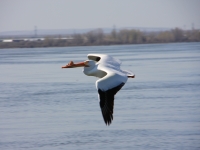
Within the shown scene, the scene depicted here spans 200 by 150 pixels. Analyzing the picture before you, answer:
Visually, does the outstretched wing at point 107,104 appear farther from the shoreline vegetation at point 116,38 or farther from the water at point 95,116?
the shoreline vegetation at point 116,38

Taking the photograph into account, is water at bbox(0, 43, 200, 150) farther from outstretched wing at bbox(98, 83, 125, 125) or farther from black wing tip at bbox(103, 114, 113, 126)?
black wing tip at bbox(103, 114, 113, 126)

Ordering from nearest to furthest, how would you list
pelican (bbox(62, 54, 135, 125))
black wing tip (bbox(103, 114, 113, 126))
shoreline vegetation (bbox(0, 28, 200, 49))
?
1. black wing tip (bbox(103, 114, 113, 126))
2. pelican (bbox(62, 54, 135, 125))
3. shoreline vegetation (bbox(0, 28, 200, 49))

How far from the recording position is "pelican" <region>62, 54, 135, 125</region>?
28.1ft

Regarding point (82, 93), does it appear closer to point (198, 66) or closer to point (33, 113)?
point (33, 113)

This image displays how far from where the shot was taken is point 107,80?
8.99 m

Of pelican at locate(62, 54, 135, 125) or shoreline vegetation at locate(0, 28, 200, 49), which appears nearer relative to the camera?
pelican at locate(62, 54, 135, 125)

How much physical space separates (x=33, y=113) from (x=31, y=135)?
2625 mm

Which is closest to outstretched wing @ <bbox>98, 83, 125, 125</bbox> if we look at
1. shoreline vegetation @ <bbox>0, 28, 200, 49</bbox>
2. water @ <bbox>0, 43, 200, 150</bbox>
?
water @ <bbox>0, 43, 200, 150</bbox>

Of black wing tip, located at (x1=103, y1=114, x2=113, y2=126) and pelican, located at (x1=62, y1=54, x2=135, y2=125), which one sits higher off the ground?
pelican, located at (x1=62, y1=54, x2=135, y2=125)

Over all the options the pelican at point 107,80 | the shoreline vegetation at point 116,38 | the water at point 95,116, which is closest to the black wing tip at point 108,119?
the pelican at point 107,80

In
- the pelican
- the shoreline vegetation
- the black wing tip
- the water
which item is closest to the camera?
the black wing tip

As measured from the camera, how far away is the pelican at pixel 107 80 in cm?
856

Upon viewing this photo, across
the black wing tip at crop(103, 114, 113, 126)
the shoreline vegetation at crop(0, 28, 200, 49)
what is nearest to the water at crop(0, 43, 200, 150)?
the black wing tip at crop(103, 114, 113, 126)

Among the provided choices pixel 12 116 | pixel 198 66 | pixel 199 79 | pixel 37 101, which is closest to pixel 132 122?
pixel 12 116
